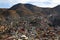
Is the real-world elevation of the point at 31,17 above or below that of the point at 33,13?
below

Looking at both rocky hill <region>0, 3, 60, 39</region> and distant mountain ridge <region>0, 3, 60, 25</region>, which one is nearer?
rocky hill <region>0, 3, 60, 39</region>

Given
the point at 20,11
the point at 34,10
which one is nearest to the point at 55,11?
the point at 34,10

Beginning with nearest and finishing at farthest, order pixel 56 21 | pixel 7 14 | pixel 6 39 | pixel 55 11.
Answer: pixel 6 39 → pixel 56 21 → pixel 7 14 → pixel 55 11

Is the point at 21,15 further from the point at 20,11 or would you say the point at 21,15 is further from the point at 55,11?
the point at 55,11

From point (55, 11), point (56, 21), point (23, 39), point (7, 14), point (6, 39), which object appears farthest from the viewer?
point (55, 11)

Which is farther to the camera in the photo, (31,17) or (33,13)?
(33,13)

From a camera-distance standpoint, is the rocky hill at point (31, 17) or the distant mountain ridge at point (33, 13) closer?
the rocky hill at point (31, 17)

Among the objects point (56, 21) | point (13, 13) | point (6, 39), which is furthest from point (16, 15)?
point (6, 39)

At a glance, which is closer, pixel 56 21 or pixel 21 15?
pixel 56 21

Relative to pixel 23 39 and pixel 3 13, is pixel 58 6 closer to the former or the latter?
pixel 3 13
